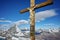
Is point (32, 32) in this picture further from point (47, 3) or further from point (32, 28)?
point (47, 3)

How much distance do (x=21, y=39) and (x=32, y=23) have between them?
12580mm

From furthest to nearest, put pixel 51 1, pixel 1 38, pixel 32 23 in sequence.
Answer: pixel 1 38 < pixel 32 23 < pixel 51 1

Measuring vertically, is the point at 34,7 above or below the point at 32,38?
above

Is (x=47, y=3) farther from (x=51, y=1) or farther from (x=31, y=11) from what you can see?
(x=31, y=11)

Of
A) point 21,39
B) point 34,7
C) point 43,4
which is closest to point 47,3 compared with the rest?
point 43,4

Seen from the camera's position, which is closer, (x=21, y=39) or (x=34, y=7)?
(x=34, y=7)

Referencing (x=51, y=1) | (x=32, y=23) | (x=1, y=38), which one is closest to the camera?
(x=51, y=1)

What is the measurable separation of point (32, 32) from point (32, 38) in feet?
0.39

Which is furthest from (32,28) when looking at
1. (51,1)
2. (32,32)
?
(51,1)

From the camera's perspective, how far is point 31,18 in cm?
337

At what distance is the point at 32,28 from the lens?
3307 millimetres

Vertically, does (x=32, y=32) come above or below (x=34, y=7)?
below

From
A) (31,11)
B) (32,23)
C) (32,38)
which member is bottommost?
(32,38)

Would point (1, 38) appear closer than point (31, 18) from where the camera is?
No
